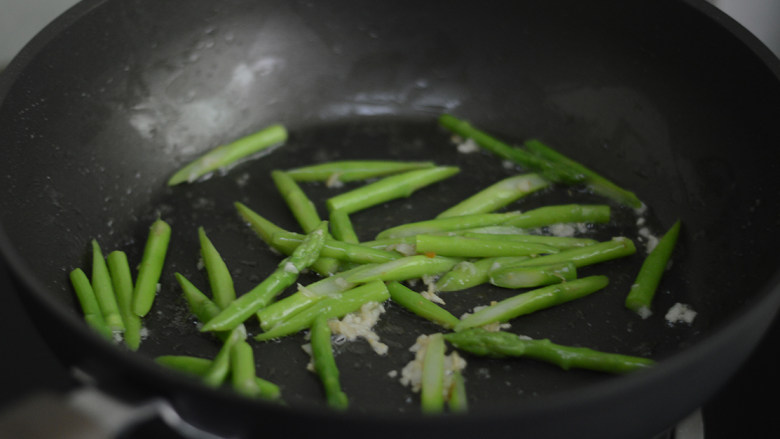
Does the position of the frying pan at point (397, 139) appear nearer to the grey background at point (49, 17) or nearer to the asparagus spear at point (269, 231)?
the asparagus spear at point (269, 231)

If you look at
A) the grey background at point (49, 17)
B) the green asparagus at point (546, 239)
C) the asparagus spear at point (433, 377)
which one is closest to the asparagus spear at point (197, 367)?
the asparagus spear at point (433, 377)

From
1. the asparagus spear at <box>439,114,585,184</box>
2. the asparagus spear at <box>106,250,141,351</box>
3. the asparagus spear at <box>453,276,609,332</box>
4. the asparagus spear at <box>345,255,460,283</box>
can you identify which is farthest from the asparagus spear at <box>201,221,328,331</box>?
the asparagus spear at <box>439,114,585,184</box>

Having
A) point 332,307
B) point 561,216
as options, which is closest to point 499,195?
point 561,216

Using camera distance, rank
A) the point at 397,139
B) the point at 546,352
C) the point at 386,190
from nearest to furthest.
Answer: the point at 546,352 → the point at 386,190 → the point at 397,139

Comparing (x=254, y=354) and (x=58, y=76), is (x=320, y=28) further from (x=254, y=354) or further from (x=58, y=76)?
(x=254, y=354)

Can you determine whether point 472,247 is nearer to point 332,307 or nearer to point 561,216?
point 561,216
